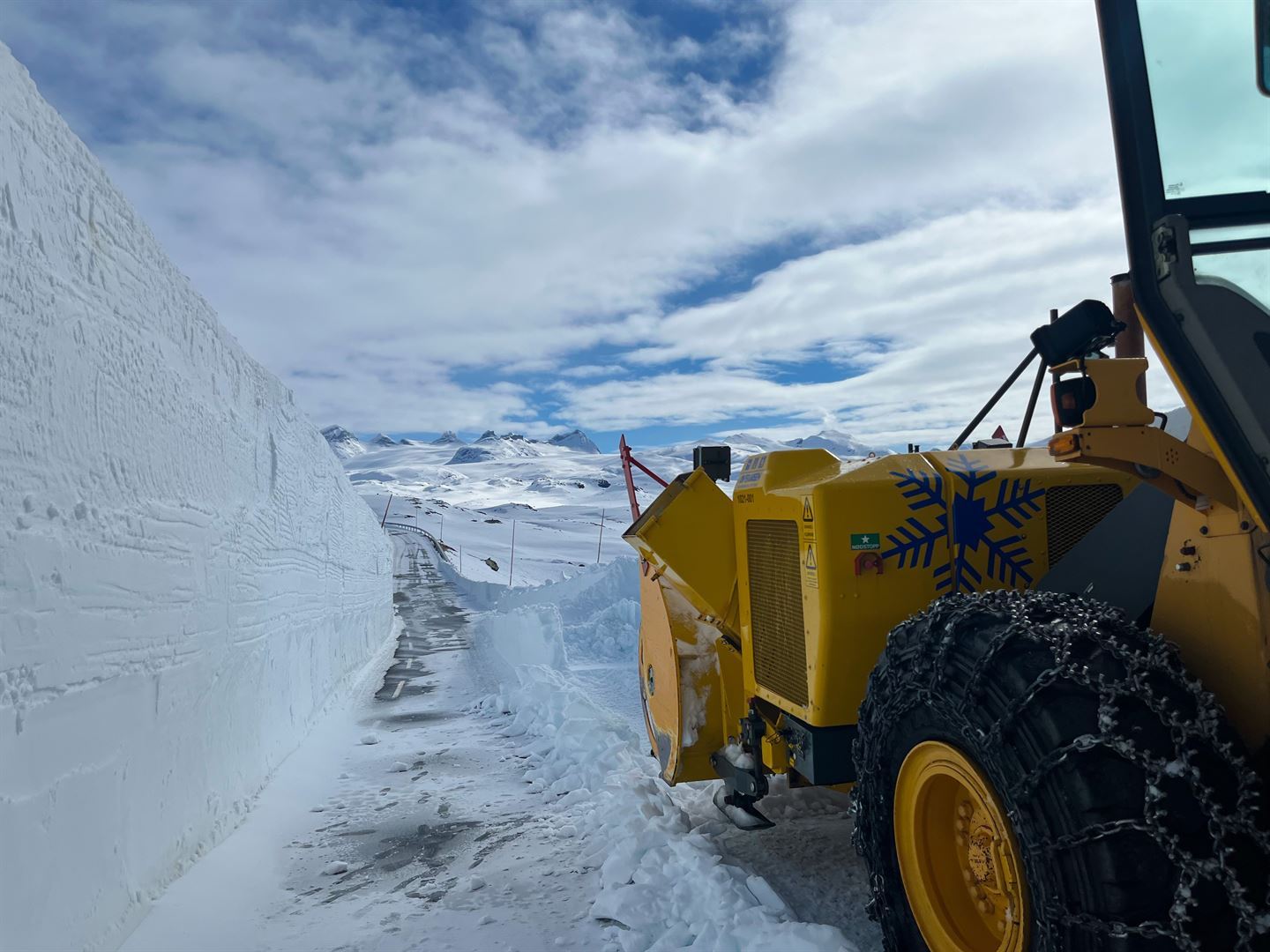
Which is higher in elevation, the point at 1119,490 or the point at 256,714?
the point at 1119,490

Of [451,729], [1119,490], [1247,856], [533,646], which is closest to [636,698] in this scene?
[451,729]

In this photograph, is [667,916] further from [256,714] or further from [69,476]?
[256,714]

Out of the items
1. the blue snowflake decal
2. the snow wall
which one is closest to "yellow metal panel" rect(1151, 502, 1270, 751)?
the blue snowflake decal

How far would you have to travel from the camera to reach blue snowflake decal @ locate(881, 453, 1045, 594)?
3.19 m

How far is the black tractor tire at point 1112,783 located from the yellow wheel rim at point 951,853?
13 cm

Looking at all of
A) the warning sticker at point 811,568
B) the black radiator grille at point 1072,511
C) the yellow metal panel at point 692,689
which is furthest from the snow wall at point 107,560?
the black radiator grille at point 1072,511

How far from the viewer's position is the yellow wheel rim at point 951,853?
2186mm

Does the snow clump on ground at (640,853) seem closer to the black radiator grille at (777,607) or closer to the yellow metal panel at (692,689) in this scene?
the yellow metal panel at (692,689)

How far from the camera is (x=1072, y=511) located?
334 cm

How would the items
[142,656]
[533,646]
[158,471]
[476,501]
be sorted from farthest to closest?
1. [476,501]
2. [533,646]
3. [158,471]
4. [142,656]

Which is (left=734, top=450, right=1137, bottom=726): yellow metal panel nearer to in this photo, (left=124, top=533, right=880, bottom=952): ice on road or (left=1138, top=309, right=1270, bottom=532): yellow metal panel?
(left=124, top=533, right=880, bottom=952): ice on road

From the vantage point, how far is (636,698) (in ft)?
27.8

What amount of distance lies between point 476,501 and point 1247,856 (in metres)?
154

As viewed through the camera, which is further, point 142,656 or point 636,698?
point 636,698
